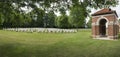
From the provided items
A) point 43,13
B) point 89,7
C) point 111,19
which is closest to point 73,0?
point 89,7

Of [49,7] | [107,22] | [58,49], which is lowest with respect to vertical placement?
[58,49]

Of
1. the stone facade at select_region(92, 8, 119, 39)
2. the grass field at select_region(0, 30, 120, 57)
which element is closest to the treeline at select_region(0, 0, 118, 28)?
the grass field at select_region(0, 30, 120, 57)

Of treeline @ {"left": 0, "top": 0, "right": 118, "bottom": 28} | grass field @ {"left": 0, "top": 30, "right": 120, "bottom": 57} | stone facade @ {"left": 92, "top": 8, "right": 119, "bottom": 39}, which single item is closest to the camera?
treeline @ {"left": 0, "top": 0, "right": 118, "bottom": 28}

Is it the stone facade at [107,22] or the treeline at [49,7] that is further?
the stone facade at [107,22]

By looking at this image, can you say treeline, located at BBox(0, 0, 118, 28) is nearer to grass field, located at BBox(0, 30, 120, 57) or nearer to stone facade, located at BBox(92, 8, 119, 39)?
grass field, located at BBox(0, 30, 120, 57)

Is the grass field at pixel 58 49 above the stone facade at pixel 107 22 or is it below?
below

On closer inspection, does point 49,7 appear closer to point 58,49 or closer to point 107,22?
point 58,49

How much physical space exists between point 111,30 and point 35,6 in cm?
1357

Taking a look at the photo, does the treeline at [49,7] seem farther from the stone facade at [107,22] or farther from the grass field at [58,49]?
the stone facade at [107,22]

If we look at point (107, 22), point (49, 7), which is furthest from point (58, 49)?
point (107, 22)

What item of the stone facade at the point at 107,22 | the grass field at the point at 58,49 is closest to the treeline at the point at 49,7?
the grass field at the point at 58,49

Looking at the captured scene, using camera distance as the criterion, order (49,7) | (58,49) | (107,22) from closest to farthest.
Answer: (49,7), (58,49), (107,22)

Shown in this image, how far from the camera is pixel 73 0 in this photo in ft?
35.4

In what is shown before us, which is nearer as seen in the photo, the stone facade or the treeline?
the treeline
